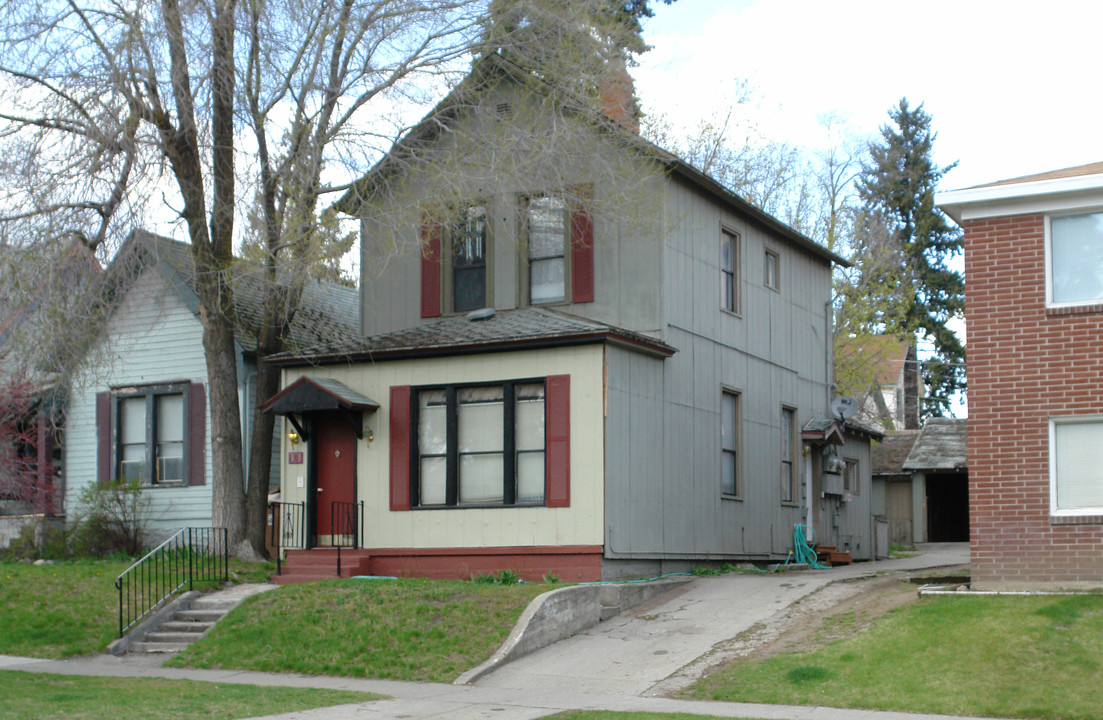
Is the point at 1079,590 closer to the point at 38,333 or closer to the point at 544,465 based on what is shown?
the point at 544,465

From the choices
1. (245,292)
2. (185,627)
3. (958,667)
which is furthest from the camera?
(245,292)

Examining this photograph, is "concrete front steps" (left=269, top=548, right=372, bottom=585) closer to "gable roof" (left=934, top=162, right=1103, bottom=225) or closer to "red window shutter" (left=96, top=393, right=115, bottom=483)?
"red window shutter" (left=96, top=393, right=115, bottom=483)

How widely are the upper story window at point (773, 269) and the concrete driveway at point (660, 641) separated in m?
6.32

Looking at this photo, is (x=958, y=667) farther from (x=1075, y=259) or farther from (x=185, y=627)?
(x=185, y=627)

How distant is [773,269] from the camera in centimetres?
2284

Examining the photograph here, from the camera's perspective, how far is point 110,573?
1880cm

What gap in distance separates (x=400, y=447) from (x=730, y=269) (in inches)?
259

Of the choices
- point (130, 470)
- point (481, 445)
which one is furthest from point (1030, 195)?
point (130, 470)

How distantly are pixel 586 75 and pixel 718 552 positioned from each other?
7.84m

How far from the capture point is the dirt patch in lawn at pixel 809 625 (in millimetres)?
13234

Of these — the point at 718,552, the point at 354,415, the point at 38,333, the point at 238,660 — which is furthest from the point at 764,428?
the point at 38,333

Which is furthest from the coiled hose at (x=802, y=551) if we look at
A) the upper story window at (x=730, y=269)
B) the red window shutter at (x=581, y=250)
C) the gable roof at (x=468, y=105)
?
the red window shutter at (x=581, y=250)

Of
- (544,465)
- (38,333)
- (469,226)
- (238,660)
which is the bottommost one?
(238,660)

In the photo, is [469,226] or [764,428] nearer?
[469,226]
